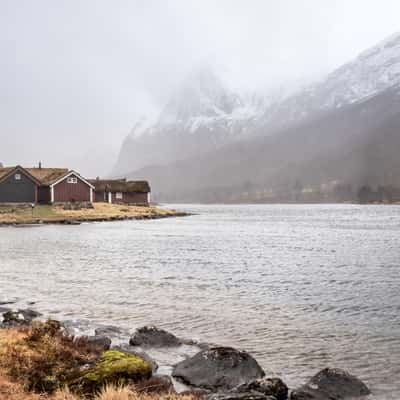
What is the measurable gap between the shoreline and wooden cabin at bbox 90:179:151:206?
14844 mm

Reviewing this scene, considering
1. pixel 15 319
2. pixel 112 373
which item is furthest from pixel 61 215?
pixel 112 373

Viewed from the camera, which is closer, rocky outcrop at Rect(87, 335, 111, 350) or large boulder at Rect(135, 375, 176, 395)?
large boulder at Rect(135, 375, 176, 395)

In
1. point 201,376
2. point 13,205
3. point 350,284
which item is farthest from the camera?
point 13,205

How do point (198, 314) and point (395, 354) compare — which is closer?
point (395, 354)

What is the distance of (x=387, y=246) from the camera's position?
48312mm

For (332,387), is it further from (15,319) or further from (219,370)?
(15,319)

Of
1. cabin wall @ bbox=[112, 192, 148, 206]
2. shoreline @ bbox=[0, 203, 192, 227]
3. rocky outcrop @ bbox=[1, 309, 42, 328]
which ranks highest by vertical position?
cabin wall @ bbox=[112, 192, 148, 206]

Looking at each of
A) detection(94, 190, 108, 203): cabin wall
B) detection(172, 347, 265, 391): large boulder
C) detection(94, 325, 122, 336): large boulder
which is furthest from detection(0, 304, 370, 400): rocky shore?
detection(94, 190, 108, 203): cabin wall

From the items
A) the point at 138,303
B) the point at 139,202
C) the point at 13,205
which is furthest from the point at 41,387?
the point at 139,202

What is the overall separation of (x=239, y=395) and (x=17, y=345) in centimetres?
692

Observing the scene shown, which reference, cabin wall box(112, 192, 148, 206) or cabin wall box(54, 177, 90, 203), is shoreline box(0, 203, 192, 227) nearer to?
cabin wall box(54, 177, 90, 203)

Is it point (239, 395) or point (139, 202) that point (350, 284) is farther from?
point (139, 202)

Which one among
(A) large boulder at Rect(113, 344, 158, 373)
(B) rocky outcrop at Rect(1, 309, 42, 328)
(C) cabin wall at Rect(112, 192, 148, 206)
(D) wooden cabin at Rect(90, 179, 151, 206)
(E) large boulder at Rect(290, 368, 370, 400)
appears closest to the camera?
(E) large boulder at Rect(290, 368, 370, 400)

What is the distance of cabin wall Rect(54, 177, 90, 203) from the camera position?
305ft
